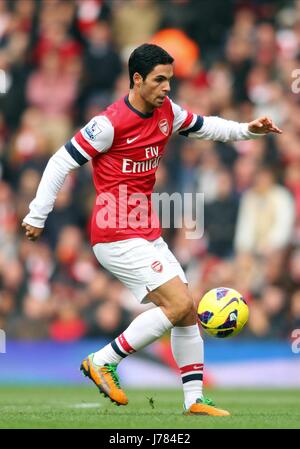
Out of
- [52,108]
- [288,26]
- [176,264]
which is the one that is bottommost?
[176,264]

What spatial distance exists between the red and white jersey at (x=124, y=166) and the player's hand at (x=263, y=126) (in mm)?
845

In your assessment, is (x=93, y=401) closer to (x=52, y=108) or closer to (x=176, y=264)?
(x=176, y=264)

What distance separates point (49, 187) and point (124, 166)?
0.60 meters

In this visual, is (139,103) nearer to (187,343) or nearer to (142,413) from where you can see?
(187,343)

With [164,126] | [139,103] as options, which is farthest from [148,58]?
[164,126]

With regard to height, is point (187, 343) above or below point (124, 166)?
below

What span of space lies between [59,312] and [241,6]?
5.76 m

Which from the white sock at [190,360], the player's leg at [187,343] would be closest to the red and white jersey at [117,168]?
the player's leg at [187,343]

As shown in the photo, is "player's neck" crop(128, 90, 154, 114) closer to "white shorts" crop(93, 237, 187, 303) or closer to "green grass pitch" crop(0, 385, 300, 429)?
"white shorts" crop(93, 237, 187, 303)

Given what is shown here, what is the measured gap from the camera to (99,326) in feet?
49.9

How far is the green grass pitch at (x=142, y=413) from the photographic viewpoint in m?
8.14

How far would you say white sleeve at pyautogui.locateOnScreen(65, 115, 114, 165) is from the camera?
8.96 meters

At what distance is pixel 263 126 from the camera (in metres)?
9.76
